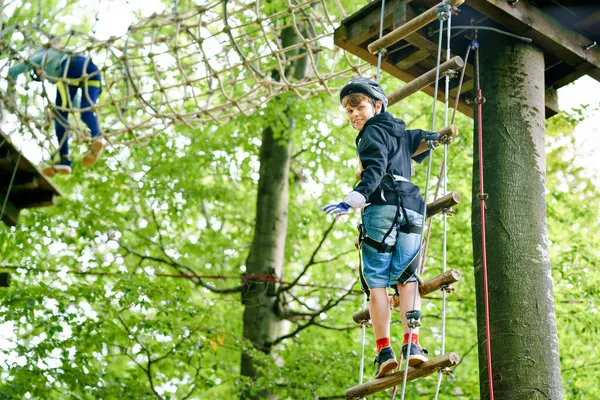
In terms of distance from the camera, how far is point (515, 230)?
12.8 feet

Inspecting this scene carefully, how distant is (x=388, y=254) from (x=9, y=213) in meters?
4.62

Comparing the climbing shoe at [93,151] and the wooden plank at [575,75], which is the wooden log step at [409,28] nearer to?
the wooden plank at [575,75]

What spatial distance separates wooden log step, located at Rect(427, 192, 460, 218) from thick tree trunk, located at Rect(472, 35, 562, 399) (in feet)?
0.85

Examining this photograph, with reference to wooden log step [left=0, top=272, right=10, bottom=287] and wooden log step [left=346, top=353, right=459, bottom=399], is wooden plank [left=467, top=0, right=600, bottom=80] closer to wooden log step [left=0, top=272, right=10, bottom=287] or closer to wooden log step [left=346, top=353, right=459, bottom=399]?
wooden log step [left=346, top=353, right=459, bottom=399]

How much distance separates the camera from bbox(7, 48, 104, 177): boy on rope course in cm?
710

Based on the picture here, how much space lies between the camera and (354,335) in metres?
9.97

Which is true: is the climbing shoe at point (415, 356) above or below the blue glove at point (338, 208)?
below

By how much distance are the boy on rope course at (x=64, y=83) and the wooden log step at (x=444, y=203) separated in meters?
3.87

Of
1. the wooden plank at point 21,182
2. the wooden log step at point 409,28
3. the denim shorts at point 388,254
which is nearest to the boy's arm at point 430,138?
the denim shorts at point 388,254

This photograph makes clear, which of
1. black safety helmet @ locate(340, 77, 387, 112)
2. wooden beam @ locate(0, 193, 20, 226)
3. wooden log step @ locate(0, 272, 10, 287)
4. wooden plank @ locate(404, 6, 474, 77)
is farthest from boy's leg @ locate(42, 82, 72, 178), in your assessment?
black safety helmet @ locate(340, 77, 387, 112)

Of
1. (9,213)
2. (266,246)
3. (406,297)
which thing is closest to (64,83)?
(9,213)

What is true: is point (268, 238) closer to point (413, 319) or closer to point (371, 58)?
point (371, 58)

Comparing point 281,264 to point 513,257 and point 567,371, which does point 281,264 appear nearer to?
point 567,371

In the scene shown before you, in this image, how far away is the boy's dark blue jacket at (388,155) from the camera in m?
3.71
